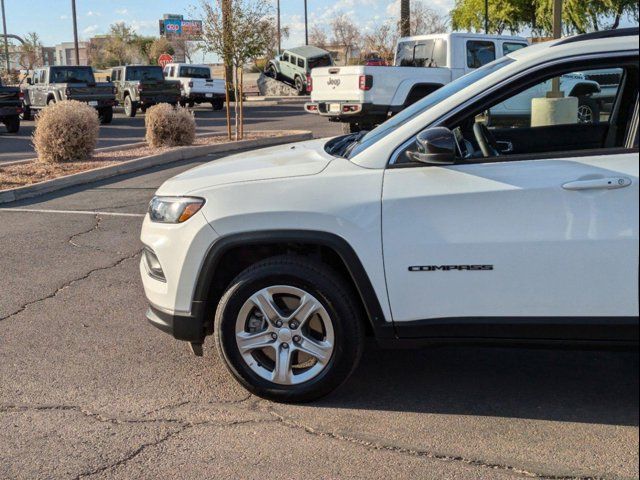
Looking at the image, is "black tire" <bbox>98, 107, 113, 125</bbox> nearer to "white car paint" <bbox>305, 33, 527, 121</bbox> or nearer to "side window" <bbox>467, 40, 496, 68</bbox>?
"white car paint" <bbox>305, 33, 527, 121</bbox>

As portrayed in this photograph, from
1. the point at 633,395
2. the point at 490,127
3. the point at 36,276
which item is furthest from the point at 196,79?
the point at 633,395

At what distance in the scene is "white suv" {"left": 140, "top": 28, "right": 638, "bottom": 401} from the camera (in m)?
3.52

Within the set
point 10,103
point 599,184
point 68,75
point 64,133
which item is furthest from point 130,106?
point 599,184

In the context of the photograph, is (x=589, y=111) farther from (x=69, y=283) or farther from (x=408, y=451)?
(x=69, y=283)

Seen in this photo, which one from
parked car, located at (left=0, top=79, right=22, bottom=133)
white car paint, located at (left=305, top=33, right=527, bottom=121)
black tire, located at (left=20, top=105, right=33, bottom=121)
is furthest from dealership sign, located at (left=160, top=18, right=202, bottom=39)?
white car paint, located at (left=305, top=33, right=527, bottom=121)

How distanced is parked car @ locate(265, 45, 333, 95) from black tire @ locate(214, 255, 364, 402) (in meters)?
33.5

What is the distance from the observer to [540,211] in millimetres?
3533

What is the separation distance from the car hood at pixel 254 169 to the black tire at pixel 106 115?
22.4 metres

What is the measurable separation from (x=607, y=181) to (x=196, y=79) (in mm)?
30555

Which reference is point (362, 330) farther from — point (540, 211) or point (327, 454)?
point (540, 211)

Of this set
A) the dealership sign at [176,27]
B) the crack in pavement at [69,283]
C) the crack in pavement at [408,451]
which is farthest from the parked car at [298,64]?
the dealership sign at [176,27]

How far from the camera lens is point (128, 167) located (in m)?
13.6

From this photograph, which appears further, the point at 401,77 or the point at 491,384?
the point at 401,77

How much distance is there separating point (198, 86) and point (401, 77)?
59.8ft
